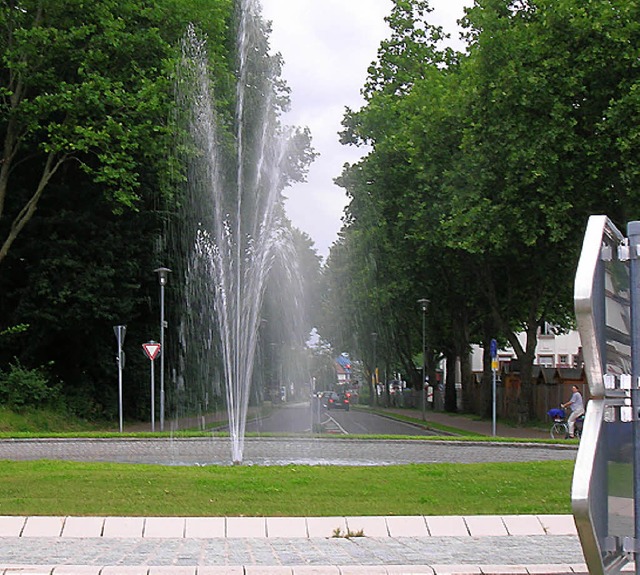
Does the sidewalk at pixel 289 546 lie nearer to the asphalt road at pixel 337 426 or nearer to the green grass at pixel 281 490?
the green grass at pixel 281 490

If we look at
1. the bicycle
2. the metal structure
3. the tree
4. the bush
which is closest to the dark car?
the bicycle

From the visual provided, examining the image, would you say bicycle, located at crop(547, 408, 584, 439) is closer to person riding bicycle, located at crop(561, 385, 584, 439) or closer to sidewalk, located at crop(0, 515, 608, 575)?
person riding bicycle, located at crop(561, 385, 584, 439)

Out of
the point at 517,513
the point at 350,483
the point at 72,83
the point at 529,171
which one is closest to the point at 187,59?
the point at 72,83

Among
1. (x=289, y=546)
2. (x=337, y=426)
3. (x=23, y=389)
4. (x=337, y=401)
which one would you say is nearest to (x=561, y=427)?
(x=337, y=426)

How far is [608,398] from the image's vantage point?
380 centimetres

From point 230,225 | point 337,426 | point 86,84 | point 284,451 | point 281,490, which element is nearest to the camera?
point 281,490

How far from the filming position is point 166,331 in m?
44.7

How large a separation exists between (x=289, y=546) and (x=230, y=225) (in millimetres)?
20270

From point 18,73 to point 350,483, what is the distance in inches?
912

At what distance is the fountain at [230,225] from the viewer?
85.1 ft

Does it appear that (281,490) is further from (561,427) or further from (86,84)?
(561,427)

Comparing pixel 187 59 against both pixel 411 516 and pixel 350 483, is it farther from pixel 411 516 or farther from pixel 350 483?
pixel 411 516

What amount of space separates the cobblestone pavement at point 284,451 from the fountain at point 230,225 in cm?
78

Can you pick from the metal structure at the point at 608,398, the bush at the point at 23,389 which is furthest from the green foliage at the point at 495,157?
the metal structure at the point at 608,398
